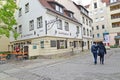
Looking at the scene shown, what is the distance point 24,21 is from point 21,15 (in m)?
1.58

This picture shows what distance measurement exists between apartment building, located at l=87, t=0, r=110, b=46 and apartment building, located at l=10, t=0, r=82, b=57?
22.8 meters

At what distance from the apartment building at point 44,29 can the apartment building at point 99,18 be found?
22823 mm

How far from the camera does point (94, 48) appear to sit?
14.6 m

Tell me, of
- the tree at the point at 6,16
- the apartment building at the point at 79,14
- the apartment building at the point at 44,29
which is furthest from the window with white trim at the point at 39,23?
the apartment building at the point at 79,14

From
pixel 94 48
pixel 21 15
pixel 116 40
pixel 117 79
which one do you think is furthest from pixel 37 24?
pixel 116 40

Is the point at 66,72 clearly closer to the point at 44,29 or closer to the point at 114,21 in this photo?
the point at 44,29

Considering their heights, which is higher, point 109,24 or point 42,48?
point 109,24

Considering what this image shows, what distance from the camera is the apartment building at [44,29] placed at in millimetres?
22656

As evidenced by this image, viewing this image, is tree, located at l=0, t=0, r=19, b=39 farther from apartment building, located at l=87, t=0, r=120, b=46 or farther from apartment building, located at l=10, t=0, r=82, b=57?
apartment building, located at l=87, t=0, r=120, b=46

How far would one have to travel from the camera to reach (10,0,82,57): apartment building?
74.3ft

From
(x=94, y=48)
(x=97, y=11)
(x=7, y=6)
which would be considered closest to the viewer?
(x=94, y=48)

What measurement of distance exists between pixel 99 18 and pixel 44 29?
3333 centimetres

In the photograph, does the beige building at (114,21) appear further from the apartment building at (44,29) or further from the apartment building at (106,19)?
the apartment building at (44,29)

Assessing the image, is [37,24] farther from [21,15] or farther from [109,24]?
[109,24]
